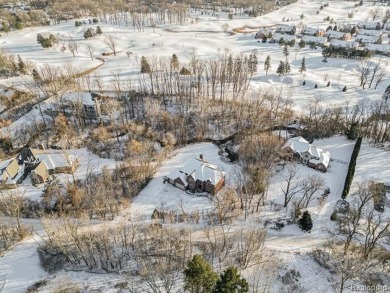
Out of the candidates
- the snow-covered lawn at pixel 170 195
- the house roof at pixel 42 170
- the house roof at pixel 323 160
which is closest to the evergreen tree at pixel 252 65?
the house roof at pixel 323 160

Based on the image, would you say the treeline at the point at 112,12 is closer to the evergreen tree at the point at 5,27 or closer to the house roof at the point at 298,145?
the evergreen tree at the point at 5,27

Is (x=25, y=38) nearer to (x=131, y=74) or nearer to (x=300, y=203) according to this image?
(x=131, y=74)

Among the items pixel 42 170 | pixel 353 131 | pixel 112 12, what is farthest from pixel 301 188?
pixel 112 12

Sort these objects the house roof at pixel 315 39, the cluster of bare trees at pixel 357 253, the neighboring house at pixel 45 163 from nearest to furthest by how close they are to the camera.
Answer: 1. the cluster of bare trees at pixel 357 253
2. the neighboring house at pixel 45 163
3. the house roof at pixel 315 39

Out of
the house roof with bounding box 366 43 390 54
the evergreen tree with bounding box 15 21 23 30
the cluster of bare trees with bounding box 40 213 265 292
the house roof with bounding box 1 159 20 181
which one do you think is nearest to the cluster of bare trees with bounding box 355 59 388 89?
the house roof with bounding box 366 43 390 54

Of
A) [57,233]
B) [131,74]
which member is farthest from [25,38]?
[57,233]

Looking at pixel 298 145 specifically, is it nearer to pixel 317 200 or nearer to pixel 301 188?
pixel 301 188

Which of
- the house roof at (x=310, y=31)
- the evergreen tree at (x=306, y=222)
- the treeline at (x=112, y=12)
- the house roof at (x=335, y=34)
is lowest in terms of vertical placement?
the evergreen tree at (x=306, y=222)
